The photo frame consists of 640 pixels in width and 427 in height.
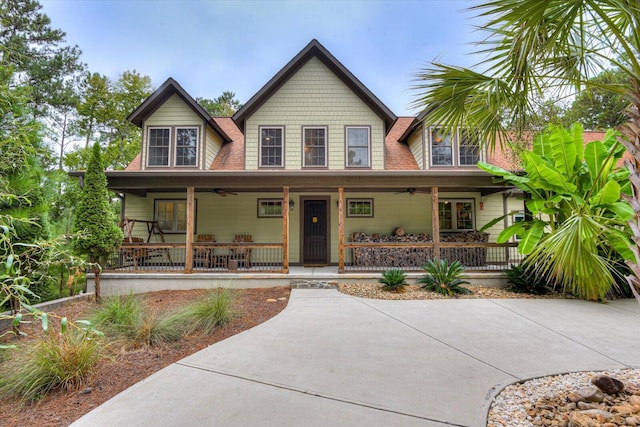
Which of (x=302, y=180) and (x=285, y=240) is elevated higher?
(x=302, y=180)

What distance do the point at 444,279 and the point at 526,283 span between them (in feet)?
6.95

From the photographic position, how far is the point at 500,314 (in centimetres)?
557

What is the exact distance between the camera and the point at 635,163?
8.12 ft

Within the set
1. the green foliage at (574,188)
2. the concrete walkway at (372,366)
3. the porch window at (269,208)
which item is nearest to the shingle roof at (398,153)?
the green foliage at (574,188)

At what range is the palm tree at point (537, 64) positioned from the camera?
2.45 metres

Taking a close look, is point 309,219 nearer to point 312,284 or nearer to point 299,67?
point 312,284

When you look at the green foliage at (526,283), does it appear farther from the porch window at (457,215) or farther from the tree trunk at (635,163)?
the tree trunk at (635,163)

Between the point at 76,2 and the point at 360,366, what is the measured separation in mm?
18364

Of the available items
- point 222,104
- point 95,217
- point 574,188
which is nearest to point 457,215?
point 574,188

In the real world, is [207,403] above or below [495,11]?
below

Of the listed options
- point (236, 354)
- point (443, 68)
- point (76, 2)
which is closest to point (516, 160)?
point (443, 68)

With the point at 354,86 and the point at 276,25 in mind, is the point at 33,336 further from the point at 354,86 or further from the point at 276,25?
the point at 276,25

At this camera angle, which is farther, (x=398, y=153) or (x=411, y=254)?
(x=398, y=153)

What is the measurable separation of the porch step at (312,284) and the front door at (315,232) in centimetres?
256
